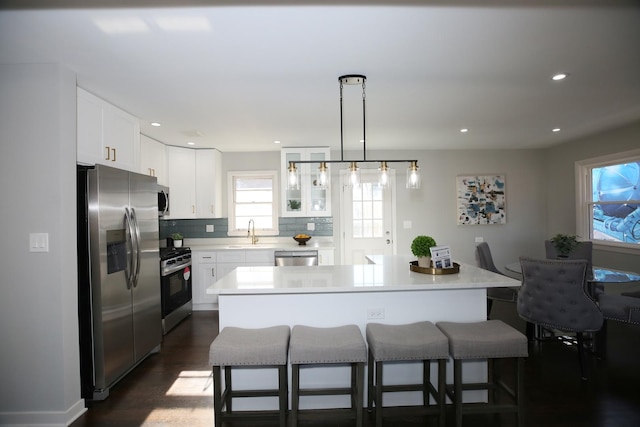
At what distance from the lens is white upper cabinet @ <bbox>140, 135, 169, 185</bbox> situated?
3.90 meters

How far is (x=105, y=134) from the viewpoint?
2.73 metres

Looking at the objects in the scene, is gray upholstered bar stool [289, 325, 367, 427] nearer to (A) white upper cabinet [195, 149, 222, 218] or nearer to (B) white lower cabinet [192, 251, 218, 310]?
(B) white lower cabinet [192, 251, 218, 310]

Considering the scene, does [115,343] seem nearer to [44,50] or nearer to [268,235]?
[44,50]

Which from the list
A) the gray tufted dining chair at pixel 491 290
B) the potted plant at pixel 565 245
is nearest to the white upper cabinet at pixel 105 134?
the gray tufted dining chair at pixel 491 290

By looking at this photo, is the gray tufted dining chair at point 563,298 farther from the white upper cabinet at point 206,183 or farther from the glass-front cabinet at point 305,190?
the white upper cabinet at point 206,183

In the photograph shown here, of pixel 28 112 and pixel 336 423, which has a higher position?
pixel 28 112

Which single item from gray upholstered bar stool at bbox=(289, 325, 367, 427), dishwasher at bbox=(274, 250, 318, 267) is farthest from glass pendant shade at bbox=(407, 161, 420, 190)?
Result: dishwasher at bbox=(274, 250, 318, 267)

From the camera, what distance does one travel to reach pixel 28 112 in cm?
214

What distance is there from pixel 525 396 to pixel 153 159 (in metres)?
4.53

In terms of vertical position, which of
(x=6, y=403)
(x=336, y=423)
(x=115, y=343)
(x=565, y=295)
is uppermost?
(x=565, y=295)

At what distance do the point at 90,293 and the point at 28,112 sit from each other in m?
1.30

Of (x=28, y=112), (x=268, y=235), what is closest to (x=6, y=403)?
(x=28, y=112)

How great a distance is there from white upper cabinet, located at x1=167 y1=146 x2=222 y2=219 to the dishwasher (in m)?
1.21

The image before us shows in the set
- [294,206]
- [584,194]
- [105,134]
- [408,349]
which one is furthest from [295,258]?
[584,194]
